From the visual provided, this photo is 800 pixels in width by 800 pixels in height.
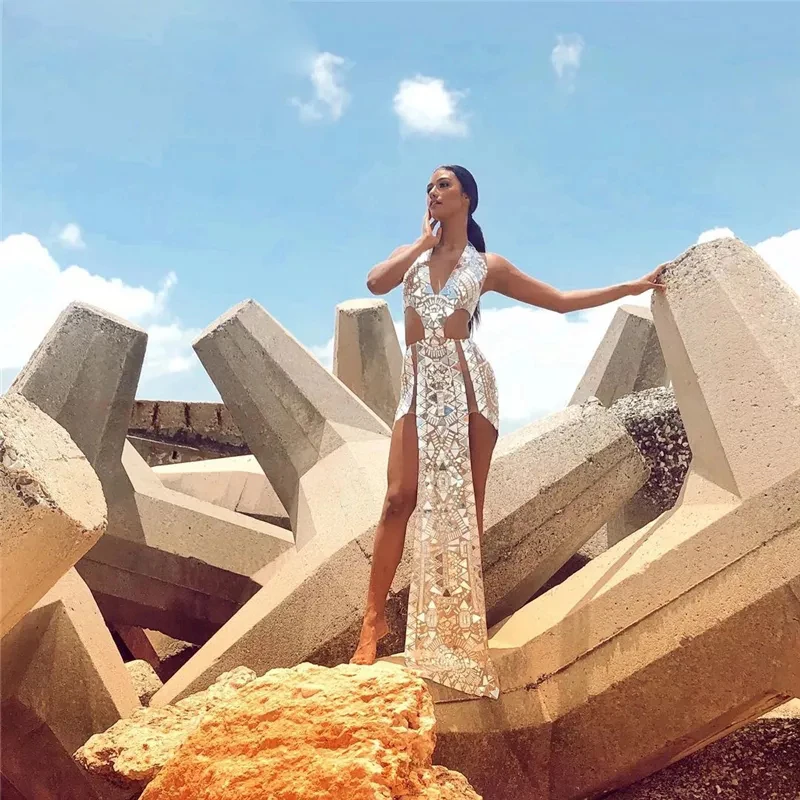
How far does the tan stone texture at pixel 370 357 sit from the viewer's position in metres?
5.57

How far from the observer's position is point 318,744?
1553 millimetres

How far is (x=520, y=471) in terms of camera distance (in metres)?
2.81

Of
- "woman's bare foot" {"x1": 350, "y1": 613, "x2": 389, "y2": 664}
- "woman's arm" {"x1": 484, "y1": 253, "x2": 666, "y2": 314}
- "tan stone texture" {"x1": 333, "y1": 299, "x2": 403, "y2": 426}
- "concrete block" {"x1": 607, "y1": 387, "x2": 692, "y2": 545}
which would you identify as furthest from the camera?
"tan stone texture" {"x1": 333, "y1": 299, "x2": 403, "y2": 426}

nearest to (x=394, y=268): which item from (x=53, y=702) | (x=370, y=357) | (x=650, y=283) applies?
(x=650, y=283)

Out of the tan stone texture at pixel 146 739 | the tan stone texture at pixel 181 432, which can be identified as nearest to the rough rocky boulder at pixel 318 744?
the tan stone texture at pixel 146 739

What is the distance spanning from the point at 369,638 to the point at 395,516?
1.22 ft

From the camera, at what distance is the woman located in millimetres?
2285

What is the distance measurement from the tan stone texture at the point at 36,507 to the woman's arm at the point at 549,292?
1424mm

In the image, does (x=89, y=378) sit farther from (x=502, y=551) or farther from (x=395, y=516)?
(x=502, y=551)

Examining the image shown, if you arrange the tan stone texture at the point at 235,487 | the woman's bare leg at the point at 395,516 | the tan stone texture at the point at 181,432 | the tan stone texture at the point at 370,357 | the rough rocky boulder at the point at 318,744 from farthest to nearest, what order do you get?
1. the tan stone texture at the point at 181,432
2. the tan stone texture at the point at 370,357
3. the tan stone texture at the point at 235,487
4. the woman's bare leg at the point at 395,516
5. the rough rocky boulder at the point at 318,744

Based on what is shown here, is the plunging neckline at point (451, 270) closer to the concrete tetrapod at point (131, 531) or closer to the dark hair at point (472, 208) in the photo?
the dark hair at point (472, 208)

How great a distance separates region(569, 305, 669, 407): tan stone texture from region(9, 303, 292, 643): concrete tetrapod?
102 inches

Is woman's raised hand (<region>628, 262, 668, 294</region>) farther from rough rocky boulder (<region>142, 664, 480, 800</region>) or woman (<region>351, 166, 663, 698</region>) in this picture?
rough rocky boulder (<region>142, 664, 480, 800</region>)

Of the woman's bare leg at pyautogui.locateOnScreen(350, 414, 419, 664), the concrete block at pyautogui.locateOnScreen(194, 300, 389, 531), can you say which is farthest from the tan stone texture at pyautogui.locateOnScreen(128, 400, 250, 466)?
the woman's bare leg at pyautogui.locateOnScreen(350, 414, 419, 664)
